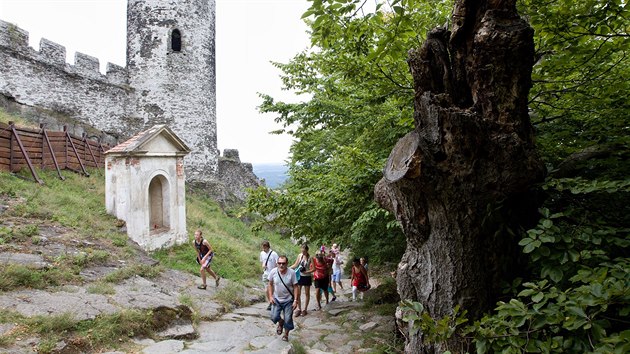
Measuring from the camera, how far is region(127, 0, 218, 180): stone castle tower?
67.5 feet

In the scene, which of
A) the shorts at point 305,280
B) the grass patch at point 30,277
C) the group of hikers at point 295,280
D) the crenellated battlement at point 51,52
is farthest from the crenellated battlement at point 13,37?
the shorts at point 305,280

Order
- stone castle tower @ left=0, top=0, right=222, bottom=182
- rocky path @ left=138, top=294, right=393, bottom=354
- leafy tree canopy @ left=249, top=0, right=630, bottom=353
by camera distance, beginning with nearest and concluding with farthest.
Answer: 1. leafy tree canopy @ left=249, top=0, right=630, bottom=353
2. rocky path @ left=138, top=294, right=393, bottom=354
3. stone castle tower @ left=0, top=0, right=222, bottom=182

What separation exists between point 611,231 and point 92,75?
2177 cm

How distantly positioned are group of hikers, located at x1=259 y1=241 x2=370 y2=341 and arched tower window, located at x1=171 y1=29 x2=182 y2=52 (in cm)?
1431

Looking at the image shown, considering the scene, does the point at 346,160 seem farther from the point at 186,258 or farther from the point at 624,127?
the point at 186,258

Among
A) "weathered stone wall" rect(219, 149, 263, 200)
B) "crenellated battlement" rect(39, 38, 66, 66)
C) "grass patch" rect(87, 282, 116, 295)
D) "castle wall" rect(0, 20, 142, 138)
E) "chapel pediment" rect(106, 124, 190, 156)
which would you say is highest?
"crenellated battlement" rect(39, 38, 66, 66)

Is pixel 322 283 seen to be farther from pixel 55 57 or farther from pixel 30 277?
pixel 55 57

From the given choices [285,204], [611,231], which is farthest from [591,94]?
[285,204]

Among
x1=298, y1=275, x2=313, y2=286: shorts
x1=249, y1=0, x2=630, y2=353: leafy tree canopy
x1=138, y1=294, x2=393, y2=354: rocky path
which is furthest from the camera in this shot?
x1=298, y1=275, x2=313, y2=286: shorts

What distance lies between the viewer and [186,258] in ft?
37.6

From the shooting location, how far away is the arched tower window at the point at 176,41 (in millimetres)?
20922

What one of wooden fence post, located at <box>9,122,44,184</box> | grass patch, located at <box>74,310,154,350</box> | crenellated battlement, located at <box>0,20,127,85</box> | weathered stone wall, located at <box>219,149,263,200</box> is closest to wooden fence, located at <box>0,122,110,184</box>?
wooden fence post, located at <box>9,122,44,184</box>

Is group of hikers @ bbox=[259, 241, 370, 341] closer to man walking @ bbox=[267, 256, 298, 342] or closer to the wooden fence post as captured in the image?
man walking @ bbox=[267, 256, 298, 342]

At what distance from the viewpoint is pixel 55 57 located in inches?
715
